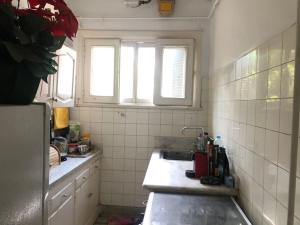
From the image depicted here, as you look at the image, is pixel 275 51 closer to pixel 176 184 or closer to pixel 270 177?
pixel 270 177

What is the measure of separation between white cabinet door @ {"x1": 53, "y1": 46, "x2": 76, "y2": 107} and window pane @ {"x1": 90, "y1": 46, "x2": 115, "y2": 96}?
1.53ft

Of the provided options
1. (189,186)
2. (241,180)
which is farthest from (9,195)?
(241,180)

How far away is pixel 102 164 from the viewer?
10.4ft

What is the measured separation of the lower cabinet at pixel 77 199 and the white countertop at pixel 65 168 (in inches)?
2.5

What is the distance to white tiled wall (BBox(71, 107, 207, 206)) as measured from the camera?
309cm

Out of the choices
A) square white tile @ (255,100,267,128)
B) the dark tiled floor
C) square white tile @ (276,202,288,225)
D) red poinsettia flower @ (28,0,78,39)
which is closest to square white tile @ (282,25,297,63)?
square white tile @ (255,100,267,128)

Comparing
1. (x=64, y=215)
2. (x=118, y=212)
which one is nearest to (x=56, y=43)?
(x=64, y=215)

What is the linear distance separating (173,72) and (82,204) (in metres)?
1.66

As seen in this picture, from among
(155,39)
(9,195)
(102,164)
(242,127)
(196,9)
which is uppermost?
(196,9)

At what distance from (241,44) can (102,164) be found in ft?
6.85

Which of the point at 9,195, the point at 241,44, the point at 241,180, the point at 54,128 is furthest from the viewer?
the point at 54,128

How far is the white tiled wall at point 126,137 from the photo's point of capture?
3094 mm

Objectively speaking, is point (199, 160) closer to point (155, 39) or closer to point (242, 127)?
point (242, 127)

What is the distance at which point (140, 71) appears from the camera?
3.18 m
